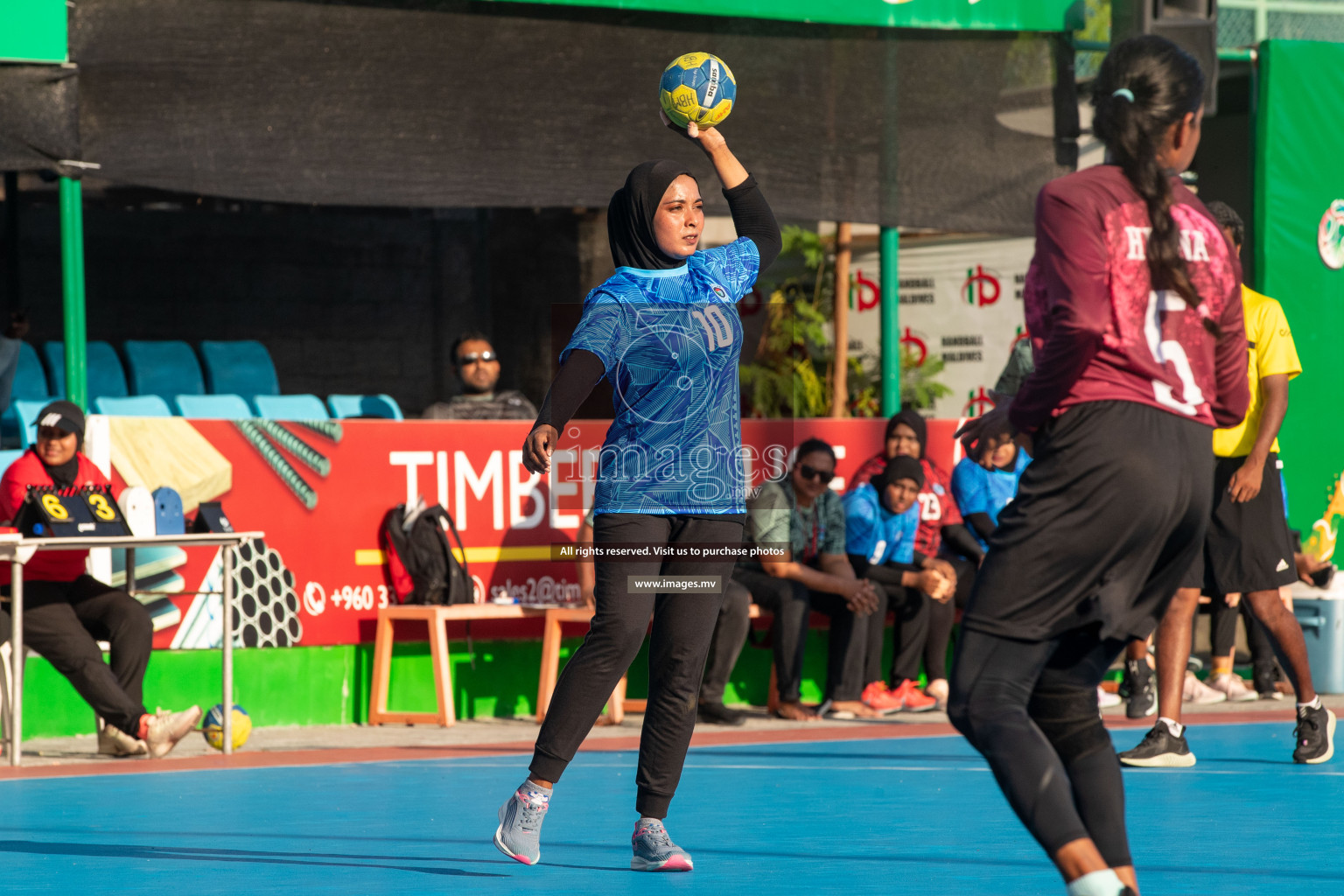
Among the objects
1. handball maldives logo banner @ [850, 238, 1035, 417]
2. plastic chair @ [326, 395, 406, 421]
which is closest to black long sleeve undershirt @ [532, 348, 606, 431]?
plastic chair @ [326, 395, 406, 421]

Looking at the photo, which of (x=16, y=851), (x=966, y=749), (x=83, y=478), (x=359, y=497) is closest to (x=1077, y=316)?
(x=16, y=851)

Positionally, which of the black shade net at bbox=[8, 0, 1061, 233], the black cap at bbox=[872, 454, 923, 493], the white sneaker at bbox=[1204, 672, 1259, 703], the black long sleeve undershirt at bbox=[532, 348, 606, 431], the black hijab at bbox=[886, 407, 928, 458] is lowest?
the white sneaker at bbox=[1204, 672, 1259, 703]

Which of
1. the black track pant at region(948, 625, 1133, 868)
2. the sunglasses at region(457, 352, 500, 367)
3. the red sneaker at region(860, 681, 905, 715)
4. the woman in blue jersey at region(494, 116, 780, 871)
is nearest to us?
the black track pant at region(948, 625, 1133, 868)

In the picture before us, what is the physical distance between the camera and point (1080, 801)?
3711mm

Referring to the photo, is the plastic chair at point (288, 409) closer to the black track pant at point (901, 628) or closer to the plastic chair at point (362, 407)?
the plastic chair at point (362, 407)

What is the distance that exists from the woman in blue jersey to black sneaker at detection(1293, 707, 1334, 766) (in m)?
3.32

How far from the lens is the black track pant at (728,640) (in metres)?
9.45

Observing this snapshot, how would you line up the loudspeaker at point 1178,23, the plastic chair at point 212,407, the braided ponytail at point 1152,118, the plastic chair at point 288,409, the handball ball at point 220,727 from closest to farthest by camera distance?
the braided ponytail at point 1152,118, the handball ball at point 220,727, the loudspeaker at point 1178,23, the plastic chair at point 212,407, the plastic chair at point 288,409

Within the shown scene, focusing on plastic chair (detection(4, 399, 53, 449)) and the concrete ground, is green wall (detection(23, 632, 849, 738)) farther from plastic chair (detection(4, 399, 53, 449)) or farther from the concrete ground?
plastic chair (detection(4, 399, 53, 449))

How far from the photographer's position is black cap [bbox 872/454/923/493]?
10.1m

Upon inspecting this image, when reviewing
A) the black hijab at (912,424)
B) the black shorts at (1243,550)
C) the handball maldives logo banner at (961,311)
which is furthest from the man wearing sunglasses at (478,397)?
the handball maldives logo banner at (961,311)

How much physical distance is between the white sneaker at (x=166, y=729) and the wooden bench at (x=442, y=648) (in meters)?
1.53

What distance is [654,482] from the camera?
4.95 meters

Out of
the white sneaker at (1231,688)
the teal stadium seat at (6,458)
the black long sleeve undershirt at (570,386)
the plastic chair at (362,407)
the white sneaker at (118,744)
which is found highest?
the black long sleeve undershirt at (570,386)
